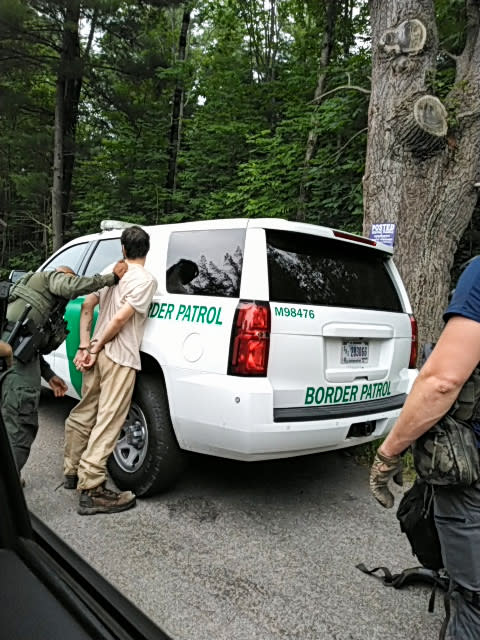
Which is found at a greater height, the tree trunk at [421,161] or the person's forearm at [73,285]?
the tree trunk at [421,161]

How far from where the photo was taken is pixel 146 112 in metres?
13.0

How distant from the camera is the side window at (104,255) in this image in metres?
4.16

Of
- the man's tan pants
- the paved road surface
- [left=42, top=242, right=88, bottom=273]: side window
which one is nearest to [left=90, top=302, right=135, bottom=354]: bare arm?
the man's tan pants

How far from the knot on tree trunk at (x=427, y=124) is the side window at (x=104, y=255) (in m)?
3.30

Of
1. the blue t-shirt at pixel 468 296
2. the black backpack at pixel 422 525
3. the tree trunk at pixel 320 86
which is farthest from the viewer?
the tree trunk at pixel 320 86

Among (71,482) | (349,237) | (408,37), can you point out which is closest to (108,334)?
(71,482)

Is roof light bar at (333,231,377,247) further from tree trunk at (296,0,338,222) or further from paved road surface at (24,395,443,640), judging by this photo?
tree trunk at (296,0,338,222)

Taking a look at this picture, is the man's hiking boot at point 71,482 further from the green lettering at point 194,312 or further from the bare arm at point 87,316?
the green lettering at point 194,312

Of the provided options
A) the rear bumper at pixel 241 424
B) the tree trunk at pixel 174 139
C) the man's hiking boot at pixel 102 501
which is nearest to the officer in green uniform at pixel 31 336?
the man's hiking boot at pixel 102 501

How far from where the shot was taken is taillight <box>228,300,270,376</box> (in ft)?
9.02

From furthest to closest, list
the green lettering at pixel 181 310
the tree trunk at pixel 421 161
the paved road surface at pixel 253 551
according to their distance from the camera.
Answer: the tree trunk at pixel 421 161 → the green lettering at pixel 181 310 → the paved road surface at pixel 253 551

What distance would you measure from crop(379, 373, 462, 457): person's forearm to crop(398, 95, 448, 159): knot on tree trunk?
13.9ft

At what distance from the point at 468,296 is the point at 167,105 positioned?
44.9ft

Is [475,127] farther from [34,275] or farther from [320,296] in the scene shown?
[34,275]
